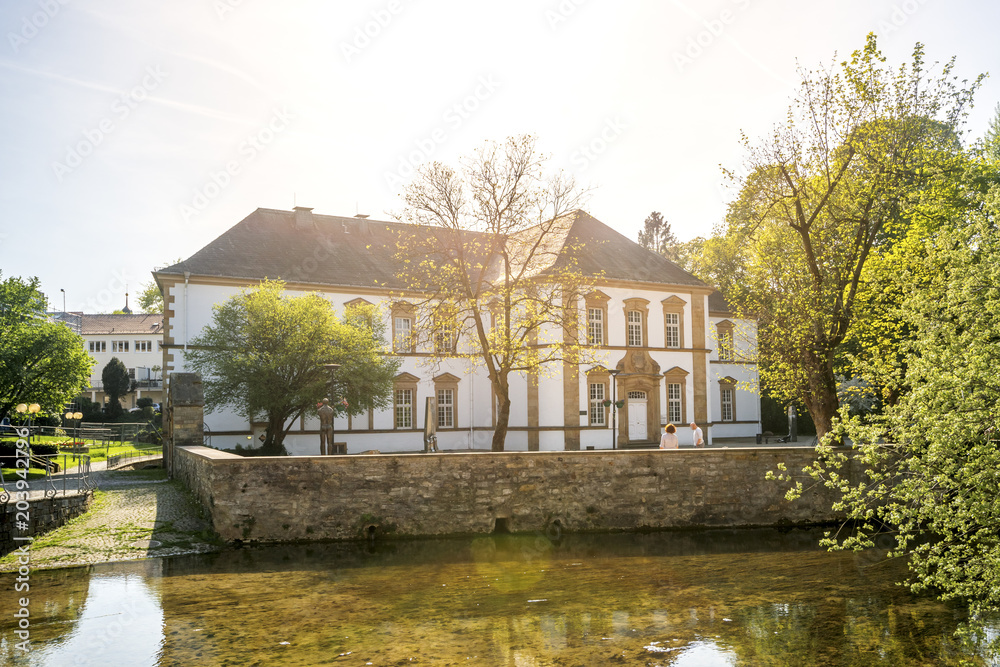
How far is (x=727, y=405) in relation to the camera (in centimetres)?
3938

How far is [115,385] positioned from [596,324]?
1401 inches

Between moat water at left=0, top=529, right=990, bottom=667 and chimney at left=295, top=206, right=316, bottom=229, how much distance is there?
874 inches

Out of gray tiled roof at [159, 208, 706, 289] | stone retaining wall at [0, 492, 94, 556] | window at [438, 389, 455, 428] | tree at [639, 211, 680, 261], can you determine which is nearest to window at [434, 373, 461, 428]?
window at [438, 389, 455, 428]

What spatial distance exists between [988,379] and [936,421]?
0.74 metres

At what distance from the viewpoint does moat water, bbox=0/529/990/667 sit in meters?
9.26

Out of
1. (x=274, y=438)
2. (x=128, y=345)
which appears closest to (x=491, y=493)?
(x=274, y=438)

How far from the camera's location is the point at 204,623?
10398mm

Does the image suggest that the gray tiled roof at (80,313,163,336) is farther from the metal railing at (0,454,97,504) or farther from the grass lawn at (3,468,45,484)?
the metal railing at (0,454,97,504)

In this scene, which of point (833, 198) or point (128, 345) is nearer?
point (833, 198)

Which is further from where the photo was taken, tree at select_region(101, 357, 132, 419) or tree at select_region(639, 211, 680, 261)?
tree at select_region(639, 211, 680, 261)

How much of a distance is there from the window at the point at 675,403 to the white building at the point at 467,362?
5 centimetres

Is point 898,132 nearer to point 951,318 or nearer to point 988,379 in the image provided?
point 951,318

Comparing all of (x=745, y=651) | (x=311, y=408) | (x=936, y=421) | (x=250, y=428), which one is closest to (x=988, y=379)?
(x=936, y=421)

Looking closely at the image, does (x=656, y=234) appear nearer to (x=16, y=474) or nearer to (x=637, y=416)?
(x=637, y=416)
